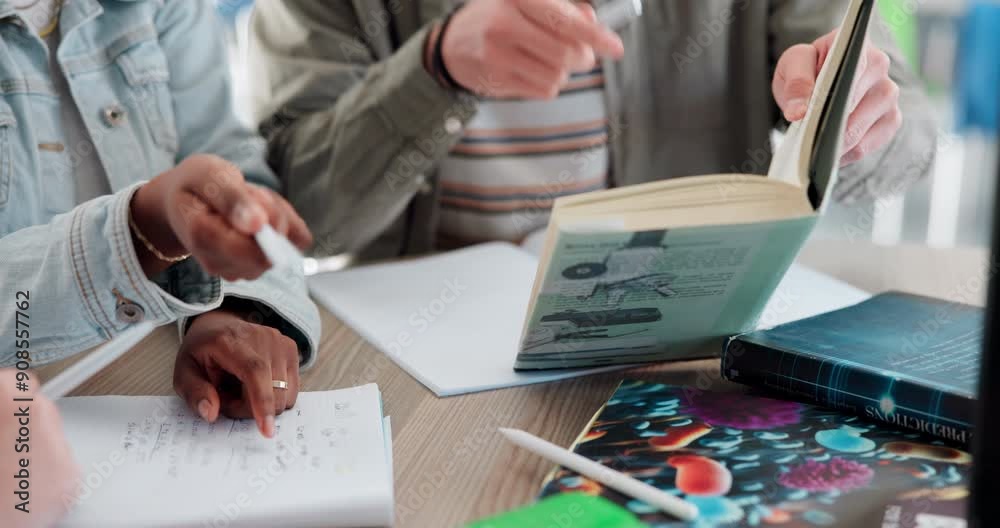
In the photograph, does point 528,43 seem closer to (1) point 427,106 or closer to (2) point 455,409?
(1) point 427,106

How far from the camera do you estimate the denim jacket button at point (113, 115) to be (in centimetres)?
78

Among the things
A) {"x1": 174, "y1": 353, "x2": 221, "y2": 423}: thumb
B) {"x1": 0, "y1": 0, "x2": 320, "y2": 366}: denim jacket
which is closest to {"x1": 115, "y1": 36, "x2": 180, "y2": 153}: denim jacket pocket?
{"x1": 0, "y1": 0, "x2": 320, "y2": 366}: denim jacket

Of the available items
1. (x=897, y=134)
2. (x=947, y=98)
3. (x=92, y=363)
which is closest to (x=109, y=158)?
(x=92, y=363)

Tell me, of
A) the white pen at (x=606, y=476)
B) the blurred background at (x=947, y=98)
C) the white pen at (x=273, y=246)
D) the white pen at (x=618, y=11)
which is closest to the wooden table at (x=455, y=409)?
the white pen at (x=606, y=476)

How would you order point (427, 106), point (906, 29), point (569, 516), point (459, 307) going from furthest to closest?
point (906, 29) → point (427, 106) → point (459, 307) → point (569, 516)

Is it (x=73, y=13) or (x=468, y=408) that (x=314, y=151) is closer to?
(x=73, y=13)

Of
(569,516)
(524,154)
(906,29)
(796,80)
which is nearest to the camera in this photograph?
(569,516)

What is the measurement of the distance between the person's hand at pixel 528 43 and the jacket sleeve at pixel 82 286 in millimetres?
309

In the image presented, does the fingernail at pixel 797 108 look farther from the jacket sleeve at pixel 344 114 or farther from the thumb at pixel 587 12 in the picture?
the jacket sleeve at pixel 344 114

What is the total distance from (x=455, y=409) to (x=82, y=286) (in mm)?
238

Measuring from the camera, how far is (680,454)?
481 millimetres

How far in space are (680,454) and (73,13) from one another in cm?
62

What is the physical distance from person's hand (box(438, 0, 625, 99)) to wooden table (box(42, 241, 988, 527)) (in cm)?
25

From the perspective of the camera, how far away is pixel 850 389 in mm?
524
